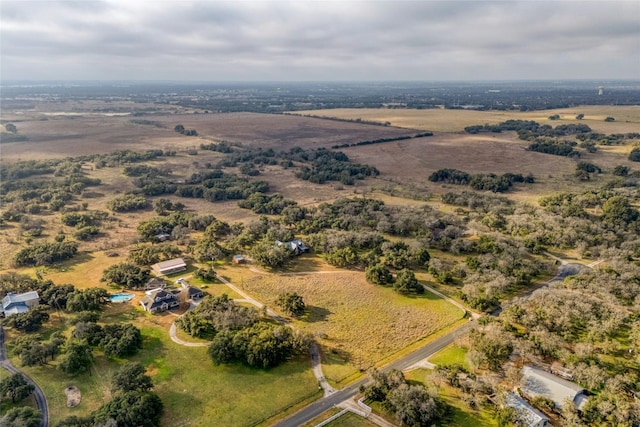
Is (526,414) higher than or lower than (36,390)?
higher

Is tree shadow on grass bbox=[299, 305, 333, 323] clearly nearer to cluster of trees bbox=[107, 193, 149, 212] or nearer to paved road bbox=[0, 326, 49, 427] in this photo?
paved road bbox=[0, 326, 49, 427]

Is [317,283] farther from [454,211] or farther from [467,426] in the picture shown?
[454,211]

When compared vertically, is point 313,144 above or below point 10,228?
above

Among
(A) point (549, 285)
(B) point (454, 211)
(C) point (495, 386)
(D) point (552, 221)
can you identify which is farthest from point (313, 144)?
(C) point (495, 386)

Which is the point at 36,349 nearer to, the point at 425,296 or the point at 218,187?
the point at 425,296

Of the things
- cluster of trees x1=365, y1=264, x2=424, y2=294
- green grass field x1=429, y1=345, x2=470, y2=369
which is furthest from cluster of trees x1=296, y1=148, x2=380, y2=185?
green grass field x1=429, y1=345, x2=470, y2=369

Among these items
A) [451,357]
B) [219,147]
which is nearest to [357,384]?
[451,357]
